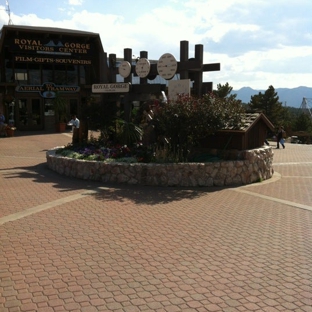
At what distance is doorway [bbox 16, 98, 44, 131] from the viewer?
86.2 ft

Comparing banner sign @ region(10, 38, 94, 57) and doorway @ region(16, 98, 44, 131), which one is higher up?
banner sign @ region(10, 38, 94, 57)

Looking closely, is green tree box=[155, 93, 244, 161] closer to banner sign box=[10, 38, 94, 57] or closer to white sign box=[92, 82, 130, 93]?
white sign box=[92, 82, 130, 93]

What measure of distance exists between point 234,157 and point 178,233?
531 cm

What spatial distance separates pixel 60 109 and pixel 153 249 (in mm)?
22418

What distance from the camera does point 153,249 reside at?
525 centimetres

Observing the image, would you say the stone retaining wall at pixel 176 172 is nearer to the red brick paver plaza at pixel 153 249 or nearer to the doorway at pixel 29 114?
the red brick paver plaza at pixel 153 249

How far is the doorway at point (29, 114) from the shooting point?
26.3 m

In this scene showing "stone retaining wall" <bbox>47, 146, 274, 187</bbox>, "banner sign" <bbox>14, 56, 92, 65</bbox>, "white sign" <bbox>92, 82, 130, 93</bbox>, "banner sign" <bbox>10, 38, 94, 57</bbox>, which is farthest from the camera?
"banner sign" <bbox>14, 56, 92, 65</bbox>

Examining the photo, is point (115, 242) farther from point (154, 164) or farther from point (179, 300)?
point (154, 164)

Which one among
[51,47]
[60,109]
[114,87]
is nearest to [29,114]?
[60,109]

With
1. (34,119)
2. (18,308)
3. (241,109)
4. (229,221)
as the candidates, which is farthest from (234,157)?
(34,119)

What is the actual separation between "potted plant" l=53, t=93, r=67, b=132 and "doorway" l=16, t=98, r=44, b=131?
1.34 m

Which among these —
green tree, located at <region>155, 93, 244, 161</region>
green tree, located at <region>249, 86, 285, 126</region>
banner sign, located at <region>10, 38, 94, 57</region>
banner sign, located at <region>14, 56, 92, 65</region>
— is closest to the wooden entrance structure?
green tree, located at <region>155, 93, 244, 161</region>

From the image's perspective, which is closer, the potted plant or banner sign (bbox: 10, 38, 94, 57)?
banner sign (bbox: 10, 38, 94, 57)
